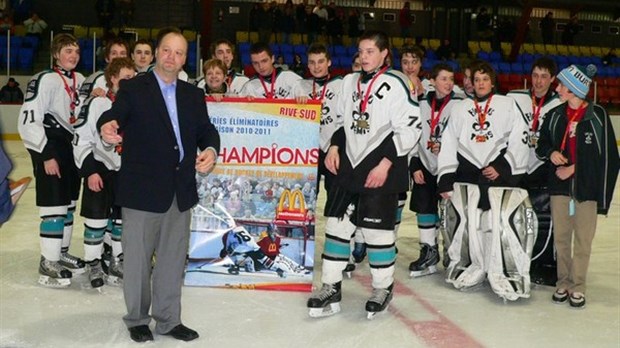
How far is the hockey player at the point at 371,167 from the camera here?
13.8ft

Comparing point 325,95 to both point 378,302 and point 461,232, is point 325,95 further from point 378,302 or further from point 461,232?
point 378,302

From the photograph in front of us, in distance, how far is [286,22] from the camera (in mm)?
18750

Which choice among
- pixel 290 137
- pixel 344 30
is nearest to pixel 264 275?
pixel 290 137

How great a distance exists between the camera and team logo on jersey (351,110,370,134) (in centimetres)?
→ 424

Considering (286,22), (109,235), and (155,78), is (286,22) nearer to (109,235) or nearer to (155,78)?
(109,235)

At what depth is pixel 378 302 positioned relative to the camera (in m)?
4.29

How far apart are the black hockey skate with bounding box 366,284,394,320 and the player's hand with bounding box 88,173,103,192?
1.57 metres

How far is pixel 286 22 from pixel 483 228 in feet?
47.4

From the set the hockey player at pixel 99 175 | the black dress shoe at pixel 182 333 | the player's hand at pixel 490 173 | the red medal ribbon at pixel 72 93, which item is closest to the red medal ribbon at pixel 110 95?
the hockey player at pixel 99 175

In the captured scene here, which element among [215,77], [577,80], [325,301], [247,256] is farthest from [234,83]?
[577,80]

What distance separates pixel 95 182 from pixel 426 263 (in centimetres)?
209

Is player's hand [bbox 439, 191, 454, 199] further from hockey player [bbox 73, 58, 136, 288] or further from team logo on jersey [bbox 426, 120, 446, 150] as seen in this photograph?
hockey player [bbox 73, 58, 136, 288]

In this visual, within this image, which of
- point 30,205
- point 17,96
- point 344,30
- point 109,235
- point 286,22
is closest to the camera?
point 109,235

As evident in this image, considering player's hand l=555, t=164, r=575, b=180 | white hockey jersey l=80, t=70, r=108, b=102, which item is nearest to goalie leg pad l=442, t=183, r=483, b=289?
player's hand l=555, t=164, r=575, b=180
